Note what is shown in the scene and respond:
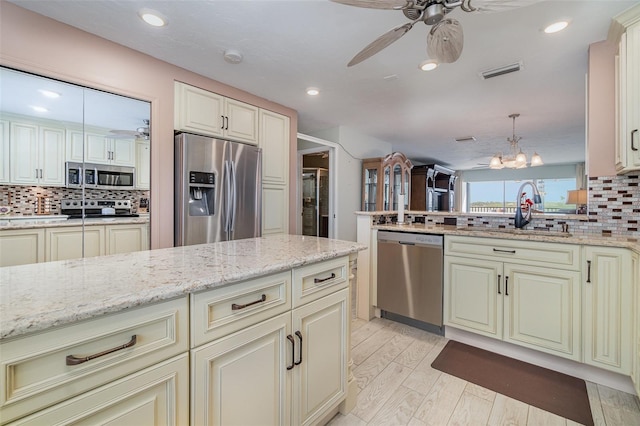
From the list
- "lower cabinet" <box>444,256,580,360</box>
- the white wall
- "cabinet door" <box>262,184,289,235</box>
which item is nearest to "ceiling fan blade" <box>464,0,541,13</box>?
"lower cabinet" <box>444,256,580,360</box>

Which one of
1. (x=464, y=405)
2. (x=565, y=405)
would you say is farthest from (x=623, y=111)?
(x=464, y=405)

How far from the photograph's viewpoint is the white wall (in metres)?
4.48

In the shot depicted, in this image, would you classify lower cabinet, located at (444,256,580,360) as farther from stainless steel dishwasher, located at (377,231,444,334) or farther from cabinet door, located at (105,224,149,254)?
cabinet door, located at (105,224,149,254)

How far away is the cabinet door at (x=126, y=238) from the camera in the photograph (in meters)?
2.14

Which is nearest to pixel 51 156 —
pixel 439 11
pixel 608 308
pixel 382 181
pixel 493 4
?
pixel 439 11

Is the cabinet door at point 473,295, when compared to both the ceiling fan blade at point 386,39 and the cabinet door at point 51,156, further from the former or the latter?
the cabinet door at point 51,156

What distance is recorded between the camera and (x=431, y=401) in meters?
1.63

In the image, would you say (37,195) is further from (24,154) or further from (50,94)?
(50,94)

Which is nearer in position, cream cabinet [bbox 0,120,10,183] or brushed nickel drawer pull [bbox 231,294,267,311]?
brushed nickel drawer pull [bbox 231,294,267,311]

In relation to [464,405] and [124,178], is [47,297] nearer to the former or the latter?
[124,178]

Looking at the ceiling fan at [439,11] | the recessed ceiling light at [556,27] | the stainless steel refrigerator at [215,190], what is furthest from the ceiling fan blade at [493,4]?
the stainless steel refrigerator at [215,190]

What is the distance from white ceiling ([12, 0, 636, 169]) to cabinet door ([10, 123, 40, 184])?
2.58ft

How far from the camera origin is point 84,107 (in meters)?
2.02

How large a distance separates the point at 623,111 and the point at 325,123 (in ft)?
10.6
